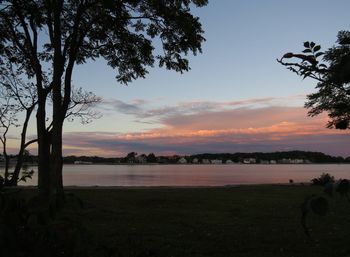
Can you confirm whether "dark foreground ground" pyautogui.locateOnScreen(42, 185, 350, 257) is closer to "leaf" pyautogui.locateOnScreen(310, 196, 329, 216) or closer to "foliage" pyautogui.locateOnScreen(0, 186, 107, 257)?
"foliage" pyautogui.locateOnScreen(0, 186, 107, 257)

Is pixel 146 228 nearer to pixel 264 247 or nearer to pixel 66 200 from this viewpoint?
pixel 264 247

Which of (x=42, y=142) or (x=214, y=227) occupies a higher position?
(x=42, y=142)

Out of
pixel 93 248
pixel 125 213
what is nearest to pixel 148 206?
pixel 125 213

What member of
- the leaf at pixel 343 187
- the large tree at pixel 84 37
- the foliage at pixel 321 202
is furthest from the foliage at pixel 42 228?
the large tree at pixel 84 37

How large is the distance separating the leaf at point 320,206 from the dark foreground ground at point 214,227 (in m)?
3.99

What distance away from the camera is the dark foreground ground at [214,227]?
812 cm

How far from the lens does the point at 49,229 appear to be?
2076mm

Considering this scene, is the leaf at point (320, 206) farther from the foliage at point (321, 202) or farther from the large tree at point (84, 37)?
the large tree at point (84, 37)

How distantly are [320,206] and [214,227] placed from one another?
29.7ft

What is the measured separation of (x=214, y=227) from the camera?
34.1ft

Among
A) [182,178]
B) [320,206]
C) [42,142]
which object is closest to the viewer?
[320,206]

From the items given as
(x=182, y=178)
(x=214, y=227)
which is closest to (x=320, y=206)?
(x=214, y=227)

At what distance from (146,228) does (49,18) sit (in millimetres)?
7822

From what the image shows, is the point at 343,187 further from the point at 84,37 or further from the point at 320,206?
the point at 84,37
